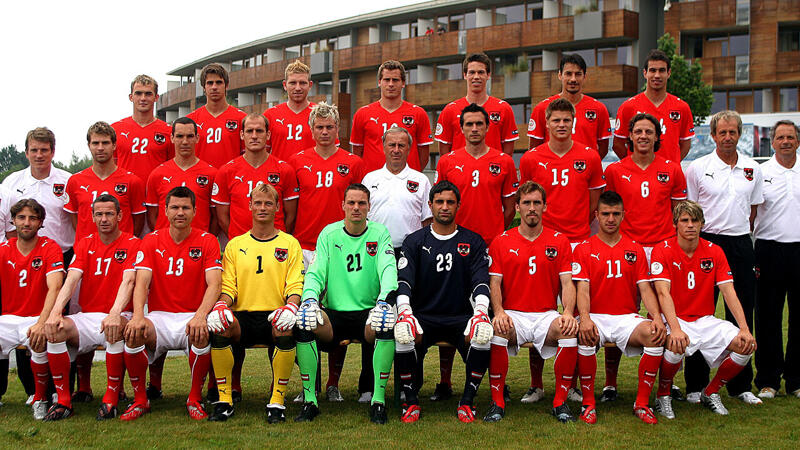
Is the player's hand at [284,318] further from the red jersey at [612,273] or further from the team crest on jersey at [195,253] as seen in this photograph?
the red jersey at [612,273]

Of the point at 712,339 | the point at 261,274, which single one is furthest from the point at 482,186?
the point at 712,339

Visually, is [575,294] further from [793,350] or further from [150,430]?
[150,430]

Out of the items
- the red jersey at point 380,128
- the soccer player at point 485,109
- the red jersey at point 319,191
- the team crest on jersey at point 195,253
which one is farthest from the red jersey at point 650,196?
the team crest on jersey at point 195,253

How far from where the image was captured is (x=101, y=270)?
Result: 6.80 m

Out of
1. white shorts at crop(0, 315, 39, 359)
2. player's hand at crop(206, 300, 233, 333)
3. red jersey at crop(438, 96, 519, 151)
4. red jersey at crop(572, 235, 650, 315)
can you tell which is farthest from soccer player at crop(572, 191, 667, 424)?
white shorts at crop(0, 315, 39, 359)

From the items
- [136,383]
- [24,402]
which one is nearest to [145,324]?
[136,383]

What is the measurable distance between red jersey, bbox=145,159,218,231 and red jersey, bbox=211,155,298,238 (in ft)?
0.41

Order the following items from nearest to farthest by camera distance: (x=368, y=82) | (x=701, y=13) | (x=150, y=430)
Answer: (x=150, y=430), (x=701, y=13), (x=368, y=82)

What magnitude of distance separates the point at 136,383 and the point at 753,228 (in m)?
6.22

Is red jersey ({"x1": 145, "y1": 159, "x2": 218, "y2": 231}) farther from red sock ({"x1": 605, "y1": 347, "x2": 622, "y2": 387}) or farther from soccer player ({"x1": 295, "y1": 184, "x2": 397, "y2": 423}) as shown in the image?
red sock ({"x1": 605, "y1": 347, "x2": 622, "y2": 387})

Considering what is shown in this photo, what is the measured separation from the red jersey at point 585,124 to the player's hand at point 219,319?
3.80 meters

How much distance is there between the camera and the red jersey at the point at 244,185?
23.9 ft

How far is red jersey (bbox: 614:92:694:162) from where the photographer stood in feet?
25.4

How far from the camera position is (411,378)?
6.39m
